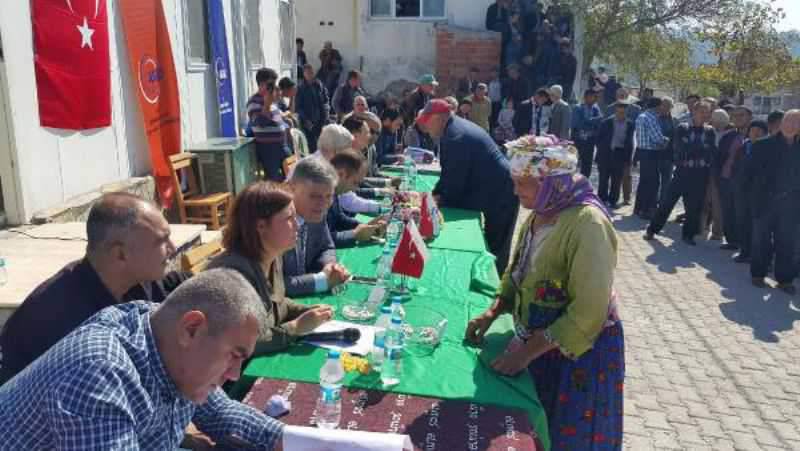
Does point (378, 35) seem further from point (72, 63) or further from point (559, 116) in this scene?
point (72, 63)

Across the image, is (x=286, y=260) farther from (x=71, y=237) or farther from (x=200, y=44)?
(x=200, y=44)

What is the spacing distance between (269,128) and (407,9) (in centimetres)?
861

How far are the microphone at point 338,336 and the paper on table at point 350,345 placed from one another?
2cm

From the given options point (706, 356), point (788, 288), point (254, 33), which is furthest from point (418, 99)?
point (706, 356)

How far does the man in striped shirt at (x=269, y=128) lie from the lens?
770 cm

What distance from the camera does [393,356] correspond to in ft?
8.06

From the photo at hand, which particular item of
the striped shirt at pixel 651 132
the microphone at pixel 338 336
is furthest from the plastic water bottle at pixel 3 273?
the striped shirt at pixel 651 132

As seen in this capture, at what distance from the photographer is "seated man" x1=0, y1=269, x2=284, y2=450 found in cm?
122

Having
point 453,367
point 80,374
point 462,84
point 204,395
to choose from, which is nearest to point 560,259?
point 453,367

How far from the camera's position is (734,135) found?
778cm

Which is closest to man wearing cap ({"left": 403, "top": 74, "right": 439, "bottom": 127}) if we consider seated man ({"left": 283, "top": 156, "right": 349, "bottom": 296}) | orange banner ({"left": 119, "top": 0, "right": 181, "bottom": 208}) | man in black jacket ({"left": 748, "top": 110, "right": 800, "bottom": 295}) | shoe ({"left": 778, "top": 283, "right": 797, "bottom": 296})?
orange banner ({"left": 119, "top": 0, "right": 181, "bottom": 208})

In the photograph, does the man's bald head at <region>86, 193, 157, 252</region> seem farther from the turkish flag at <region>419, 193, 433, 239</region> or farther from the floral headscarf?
the turkish flag at <region>419, 193, 433, 239</region>

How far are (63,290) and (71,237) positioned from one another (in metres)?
2.51

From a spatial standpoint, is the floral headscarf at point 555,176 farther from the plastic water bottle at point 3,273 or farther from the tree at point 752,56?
the tree at point 752,56
